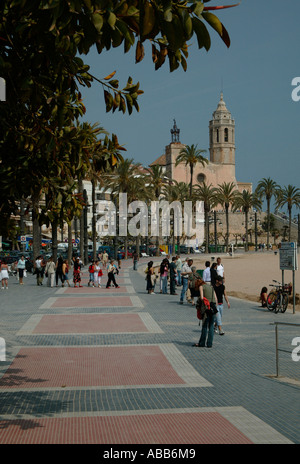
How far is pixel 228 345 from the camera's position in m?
14.1

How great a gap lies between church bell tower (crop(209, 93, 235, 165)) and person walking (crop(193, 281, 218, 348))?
138321 millimetres

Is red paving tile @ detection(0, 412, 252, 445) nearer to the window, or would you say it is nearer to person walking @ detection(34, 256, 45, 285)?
person walking @ detection(34, 256, 45, 285)

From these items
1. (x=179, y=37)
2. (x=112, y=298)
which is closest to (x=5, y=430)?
(x=179, y=37)

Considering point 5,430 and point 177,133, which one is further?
point 177,133

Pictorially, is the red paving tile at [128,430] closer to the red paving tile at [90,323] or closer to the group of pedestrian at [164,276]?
the red paving tile at [90,323]

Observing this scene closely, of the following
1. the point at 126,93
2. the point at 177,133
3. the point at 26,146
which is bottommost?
the point at 26,146

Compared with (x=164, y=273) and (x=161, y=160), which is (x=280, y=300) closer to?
(x=164, y=273)

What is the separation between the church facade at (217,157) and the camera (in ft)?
456

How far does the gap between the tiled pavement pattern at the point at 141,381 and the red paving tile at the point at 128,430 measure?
0.01m

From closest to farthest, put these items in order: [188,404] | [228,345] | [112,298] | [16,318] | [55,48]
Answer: [55,48] < [188,404] < [228,345] < [16,318] < [112,298]
